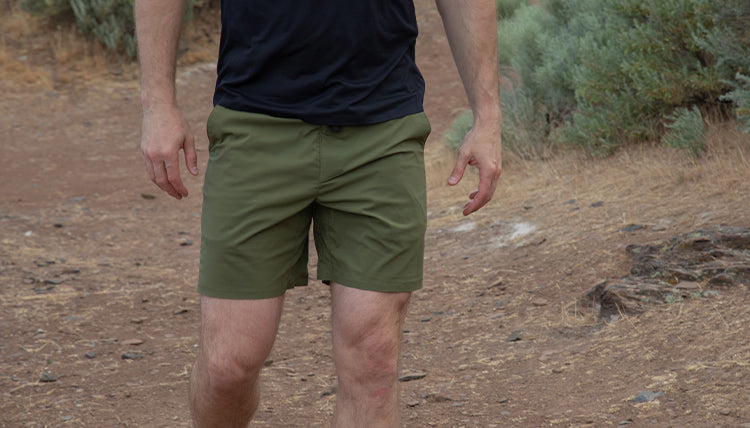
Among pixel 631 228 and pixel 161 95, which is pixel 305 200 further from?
pixel 631 228

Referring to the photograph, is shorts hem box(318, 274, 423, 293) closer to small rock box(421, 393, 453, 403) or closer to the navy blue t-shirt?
the navy blue t-shirt

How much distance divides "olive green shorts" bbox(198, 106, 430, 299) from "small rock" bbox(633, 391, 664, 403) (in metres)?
1.33

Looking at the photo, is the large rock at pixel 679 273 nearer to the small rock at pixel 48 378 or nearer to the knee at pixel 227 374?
the knee at pixel 227 374

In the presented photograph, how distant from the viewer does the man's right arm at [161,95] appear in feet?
6.88

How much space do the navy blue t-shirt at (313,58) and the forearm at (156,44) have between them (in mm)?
163

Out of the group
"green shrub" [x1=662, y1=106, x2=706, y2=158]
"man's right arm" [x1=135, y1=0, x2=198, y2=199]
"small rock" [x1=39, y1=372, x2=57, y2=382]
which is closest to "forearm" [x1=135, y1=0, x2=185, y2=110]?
"man's right arm" [x1=135, y1=0, x2=198, y2=199]

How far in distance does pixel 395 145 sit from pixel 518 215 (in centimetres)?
397

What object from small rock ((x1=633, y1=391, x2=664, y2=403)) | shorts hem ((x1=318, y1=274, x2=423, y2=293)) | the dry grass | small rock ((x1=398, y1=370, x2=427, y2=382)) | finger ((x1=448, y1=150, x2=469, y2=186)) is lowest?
the dry grass

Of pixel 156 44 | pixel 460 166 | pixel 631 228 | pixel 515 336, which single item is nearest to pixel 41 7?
pixel 631 228

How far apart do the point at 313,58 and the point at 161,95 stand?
0.41 metres

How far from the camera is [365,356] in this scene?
6.84 feet

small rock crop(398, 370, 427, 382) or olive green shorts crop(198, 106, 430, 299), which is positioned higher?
olive green shorts crop(198, 106, 430, 299)

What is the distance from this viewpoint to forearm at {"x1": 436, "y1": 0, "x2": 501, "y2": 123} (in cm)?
225

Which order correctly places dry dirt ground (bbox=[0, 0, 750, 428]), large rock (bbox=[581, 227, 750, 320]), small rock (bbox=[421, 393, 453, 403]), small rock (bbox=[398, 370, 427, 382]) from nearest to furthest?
1. dry dirt ground (bbox=[0, 0, 750, 428])
2. small rock (bbox=[421, 393, 453, 403])
3. small rock (bbox=[398, 370, 427, 382])
4. large rock (bbox=[581, 227, 750, 320])
